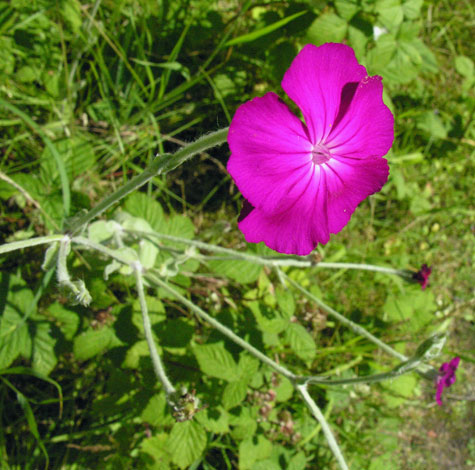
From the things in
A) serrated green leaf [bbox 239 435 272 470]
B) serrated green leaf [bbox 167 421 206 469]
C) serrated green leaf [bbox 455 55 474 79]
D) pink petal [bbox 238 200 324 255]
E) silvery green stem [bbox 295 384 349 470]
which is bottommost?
serrated green leaf [bbox 239 435 272 470]

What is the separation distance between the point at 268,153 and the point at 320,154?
21 cm

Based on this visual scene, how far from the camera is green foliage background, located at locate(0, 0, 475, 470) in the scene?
211 cm

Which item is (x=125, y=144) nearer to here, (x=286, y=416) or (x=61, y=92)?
(x=61, y=92)

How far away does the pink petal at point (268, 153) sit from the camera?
1.02m

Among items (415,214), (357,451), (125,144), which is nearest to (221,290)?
(125,144)

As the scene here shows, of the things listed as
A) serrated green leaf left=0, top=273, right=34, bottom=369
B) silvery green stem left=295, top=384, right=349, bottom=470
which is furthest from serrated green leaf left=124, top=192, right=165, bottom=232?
silvery green stem left=295, top=384, right=349, bottom=470

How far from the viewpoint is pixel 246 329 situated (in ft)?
7.57

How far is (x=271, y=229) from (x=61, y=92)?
6.18ft

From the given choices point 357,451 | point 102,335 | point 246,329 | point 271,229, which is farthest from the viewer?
point 357,451

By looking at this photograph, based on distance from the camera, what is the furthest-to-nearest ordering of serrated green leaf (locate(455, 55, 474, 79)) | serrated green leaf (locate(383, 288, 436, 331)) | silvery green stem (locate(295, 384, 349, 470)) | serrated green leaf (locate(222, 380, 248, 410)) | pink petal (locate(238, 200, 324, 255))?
serrated green leaf (locate(455, 55, 474, 79)) → serrated green leaf (locate(383, 288, 436, 331)) → serrated green leaf (locate(222, 380, 248, 410)) → silvery green stem (locate(295, 384, 349, 470)) → pink petal (locate(238, 200, 324, 255))

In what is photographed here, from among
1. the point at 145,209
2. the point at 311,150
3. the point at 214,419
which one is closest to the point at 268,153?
the point at 311,150

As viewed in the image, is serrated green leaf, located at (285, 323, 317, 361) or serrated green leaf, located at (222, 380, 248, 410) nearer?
serrated green leaf, located at (222, 380, 248, 410)

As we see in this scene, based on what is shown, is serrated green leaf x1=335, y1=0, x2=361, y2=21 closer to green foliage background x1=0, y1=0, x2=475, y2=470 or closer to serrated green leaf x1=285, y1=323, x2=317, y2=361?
green foliage background x1=0, y1=0, x2=475, y2=470

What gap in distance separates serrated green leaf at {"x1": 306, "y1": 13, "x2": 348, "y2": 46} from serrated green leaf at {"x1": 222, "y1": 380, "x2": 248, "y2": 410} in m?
1.73
